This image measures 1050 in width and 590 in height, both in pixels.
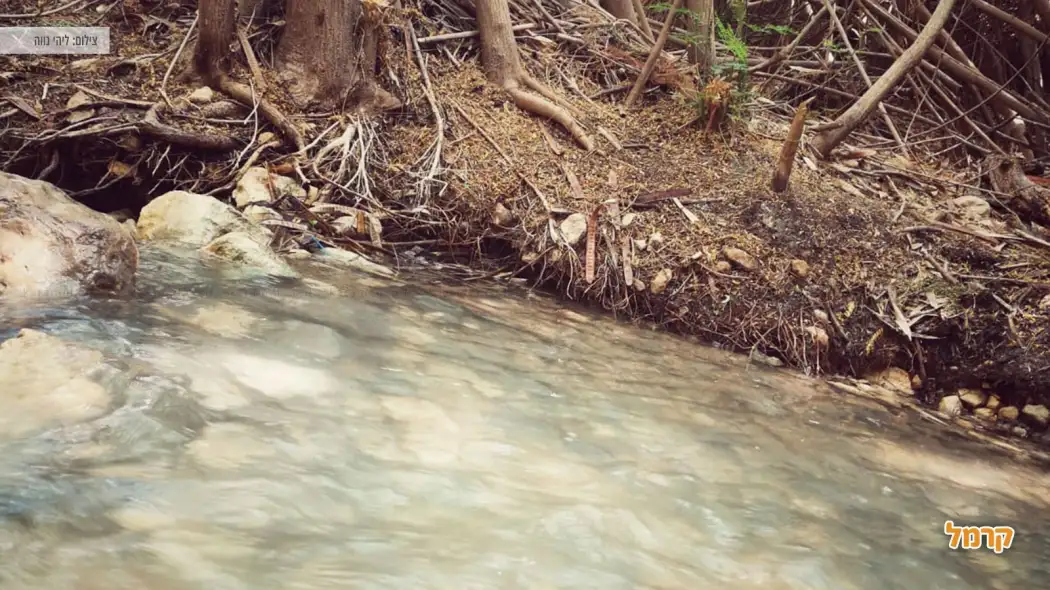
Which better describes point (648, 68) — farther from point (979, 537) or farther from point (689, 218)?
point (979, 537)

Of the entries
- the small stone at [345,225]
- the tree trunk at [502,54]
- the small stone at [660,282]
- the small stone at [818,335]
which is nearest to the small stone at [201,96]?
the small stone at [345,225]

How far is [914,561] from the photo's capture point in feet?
6.20

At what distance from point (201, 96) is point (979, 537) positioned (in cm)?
439

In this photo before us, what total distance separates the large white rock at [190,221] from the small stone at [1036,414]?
362 centimetres

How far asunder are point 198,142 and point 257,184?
0.43 meters

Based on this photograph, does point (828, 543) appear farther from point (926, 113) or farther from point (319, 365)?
point (926, 113)

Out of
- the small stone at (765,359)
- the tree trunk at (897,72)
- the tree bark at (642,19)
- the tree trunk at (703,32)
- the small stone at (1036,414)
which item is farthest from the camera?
the tree bark at (642,19)

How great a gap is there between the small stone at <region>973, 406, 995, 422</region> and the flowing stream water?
1.71 ft

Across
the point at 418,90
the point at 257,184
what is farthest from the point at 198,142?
the point at 418,90

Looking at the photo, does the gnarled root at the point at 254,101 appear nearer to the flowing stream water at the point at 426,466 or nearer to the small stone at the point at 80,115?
the small stone at the point at 80,115

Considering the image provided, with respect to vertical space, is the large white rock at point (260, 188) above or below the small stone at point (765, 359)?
above

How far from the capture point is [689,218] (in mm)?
4082

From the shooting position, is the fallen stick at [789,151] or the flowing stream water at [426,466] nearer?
the flowing stream water at [426,466]

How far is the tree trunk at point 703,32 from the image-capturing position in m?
4.84
